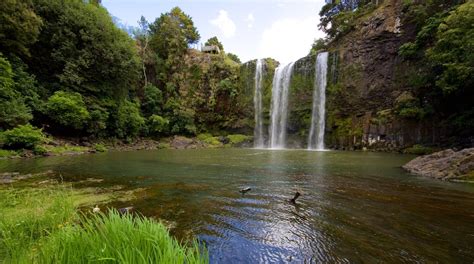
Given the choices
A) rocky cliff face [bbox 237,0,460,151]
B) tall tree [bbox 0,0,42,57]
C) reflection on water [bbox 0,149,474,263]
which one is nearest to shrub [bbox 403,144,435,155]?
rocky cliff face [bbox 237,0,460,151]

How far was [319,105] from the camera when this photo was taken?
29000mm

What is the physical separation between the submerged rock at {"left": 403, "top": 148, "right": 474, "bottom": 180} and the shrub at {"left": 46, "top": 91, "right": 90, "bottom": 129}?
76.4ft

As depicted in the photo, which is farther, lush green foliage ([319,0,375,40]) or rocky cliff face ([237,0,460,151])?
lush green foliage ([319,0,375,40])

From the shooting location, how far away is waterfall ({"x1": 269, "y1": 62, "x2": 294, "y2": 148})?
31.5m

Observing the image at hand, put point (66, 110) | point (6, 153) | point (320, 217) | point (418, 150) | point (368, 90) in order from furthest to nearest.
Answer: point (368, 90), point (66, 110), point (418, 150), point (6, 153), point (320, 217)

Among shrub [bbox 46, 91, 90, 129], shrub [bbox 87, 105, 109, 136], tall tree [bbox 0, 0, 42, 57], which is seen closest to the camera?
tall tree [bbox 0, 0, 42, 57]

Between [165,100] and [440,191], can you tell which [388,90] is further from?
[165,100]

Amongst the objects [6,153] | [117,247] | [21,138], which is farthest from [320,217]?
[21,138]

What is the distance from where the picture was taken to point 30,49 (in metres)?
22.2

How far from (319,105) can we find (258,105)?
8.56 metres

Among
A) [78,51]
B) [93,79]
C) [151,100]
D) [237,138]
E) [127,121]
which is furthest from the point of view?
[151,100]

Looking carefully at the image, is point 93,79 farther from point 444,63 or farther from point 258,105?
point 444,63

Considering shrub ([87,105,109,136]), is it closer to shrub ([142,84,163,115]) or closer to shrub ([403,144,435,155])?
shrub ([142,84,163,115])

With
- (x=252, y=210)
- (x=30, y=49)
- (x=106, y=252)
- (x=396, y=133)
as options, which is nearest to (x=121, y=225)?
(x=106, y=252)
